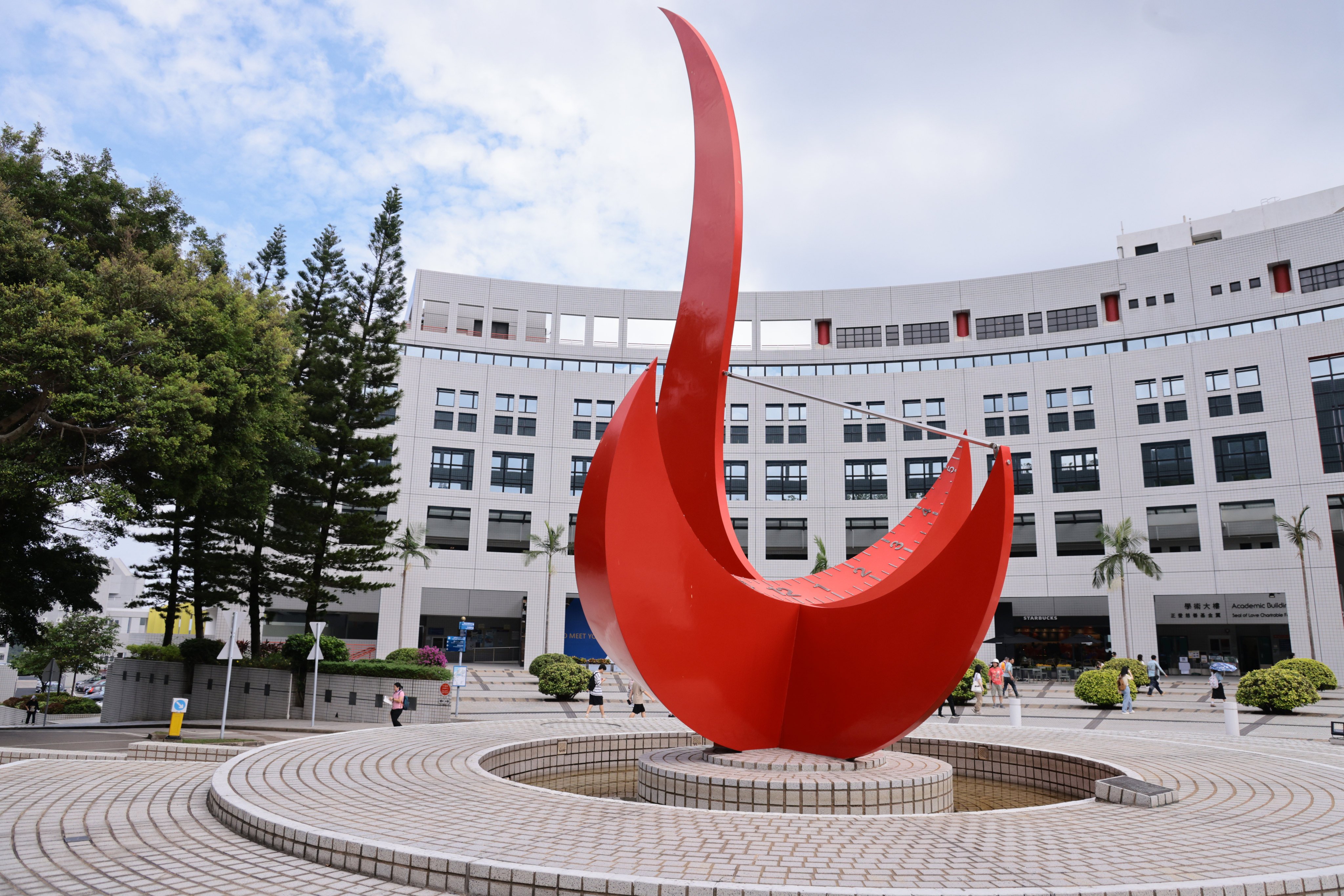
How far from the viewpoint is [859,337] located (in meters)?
43.6

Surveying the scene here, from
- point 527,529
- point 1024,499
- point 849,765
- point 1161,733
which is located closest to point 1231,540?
point 1024,499

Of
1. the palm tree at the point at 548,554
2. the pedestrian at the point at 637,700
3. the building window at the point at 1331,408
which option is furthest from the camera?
the palm tree at the point at 548,554

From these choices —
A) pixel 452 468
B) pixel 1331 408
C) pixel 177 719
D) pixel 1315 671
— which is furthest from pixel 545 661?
pixel 1331 408

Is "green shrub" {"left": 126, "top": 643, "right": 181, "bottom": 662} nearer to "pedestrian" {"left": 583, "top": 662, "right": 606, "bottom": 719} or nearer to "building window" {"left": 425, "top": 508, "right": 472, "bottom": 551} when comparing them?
"pedestrian" {"left": 583, "top": 662, "right": 606, "bottom": 719}

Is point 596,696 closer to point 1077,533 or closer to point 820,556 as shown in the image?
point 820,556

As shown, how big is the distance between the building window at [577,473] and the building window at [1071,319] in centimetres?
2358

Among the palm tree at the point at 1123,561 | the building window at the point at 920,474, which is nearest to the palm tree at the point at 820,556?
the building window at the point at 920,474

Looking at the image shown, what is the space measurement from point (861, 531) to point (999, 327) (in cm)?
1229

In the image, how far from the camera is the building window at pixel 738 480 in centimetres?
4241

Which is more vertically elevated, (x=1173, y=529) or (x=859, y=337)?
(x=859, y=337)

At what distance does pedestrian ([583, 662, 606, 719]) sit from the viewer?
18469 mm

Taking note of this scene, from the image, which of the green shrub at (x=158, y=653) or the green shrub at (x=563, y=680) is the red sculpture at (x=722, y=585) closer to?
the green shrub at (x=563, y=680)

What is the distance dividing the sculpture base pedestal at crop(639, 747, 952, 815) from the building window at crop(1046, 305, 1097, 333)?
3607 centimetres

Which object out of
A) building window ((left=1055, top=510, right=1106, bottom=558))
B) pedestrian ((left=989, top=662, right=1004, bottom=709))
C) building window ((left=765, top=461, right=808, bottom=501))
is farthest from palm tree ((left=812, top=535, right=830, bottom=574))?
pedestrian ((left=989, top=662, right=1004, bottom=709))
